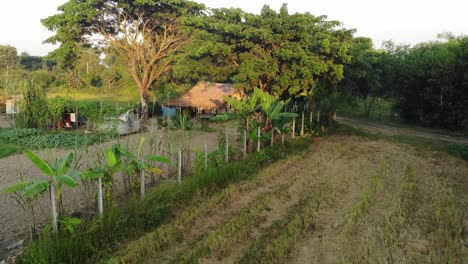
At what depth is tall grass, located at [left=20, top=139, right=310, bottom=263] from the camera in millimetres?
4145

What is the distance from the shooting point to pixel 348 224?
525 cm

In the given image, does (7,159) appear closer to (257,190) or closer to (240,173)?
(240,173)

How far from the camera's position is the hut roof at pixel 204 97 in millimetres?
21500

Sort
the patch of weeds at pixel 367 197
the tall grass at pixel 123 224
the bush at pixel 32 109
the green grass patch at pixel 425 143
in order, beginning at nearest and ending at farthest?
the tall grass at pixel 123 224 → the patch of weeds at pixel 367 197 → the green grass patch at pixel 425 143 → the bush at pixel 32 109

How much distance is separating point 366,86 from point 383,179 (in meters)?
11.8

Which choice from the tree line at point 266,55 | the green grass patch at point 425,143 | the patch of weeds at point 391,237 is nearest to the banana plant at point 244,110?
the tree line at point 266,55

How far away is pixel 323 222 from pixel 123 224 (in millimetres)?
3194

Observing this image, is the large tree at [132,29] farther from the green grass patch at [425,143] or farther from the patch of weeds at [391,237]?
the patch of weeds at [391,237]

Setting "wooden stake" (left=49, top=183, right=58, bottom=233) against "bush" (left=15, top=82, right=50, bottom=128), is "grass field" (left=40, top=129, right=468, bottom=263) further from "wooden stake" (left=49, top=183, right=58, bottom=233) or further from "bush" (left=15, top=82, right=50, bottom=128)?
"bush" (left=15, top=82, right=50, bottom=128)

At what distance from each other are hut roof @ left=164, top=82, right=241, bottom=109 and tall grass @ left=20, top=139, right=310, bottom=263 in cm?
1390

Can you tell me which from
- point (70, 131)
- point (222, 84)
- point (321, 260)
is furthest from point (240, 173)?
point (222, 84)

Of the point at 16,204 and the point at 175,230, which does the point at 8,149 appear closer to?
the point at 16,204

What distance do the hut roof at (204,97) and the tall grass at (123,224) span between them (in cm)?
1390

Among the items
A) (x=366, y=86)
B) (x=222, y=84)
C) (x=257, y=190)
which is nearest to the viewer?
(x=257, y=190)
